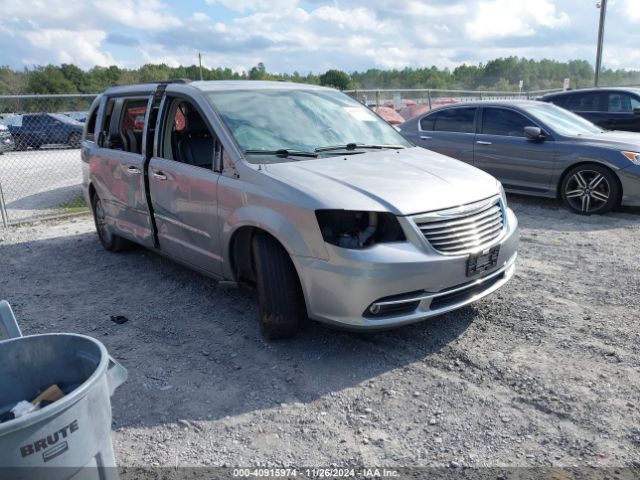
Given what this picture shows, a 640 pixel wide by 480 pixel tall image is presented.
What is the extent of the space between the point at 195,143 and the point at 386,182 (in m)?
2.00

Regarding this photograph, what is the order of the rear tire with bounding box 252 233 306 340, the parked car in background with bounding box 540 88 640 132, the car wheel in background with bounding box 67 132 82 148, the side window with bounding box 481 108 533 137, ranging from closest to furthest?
the rear tire with bounding box 252 233 306 340
the side window with bounding box 481 108 533 137
the parked car in background with bounding box 540 88 640 132
the car wheel in background with bounding box 67 132 82 148

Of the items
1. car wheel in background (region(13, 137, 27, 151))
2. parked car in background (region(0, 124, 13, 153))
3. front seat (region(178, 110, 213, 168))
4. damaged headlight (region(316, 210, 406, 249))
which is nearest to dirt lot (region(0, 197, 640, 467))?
damaged headlight (region(316, 210, 406, 249))

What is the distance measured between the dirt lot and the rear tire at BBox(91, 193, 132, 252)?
33.0 inches

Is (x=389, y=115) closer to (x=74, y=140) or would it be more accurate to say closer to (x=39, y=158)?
(x=39, y=158)

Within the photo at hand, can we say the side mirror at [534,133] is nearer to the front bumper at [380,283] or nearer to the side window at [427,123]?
the side window at [427,123]

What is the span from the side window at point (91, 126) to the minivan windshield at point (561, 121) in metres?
6.10

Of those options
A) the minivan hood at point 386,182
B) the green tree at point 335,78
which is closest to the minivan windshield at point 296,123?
the minivan hood at point 386,182

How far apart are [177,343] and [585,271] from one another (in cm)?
379

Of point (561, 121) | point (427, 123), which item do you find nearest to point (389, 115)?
point (427, 123)

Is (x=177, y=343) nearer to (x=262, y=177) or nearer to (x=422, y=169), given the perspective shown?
(x=262, y=177)

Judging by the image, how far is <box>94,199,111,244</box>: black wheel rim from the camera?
20.6 ft

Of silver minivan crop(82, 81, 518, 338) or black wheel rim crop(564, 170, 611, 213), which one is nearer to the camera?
silver minivan crop(82, 81, 518, 338)

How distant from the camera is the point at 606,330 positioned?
3930mm

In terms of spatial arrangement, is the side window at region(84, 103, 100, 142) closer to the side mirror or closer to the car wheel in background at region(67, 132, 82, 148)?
the side mirror
